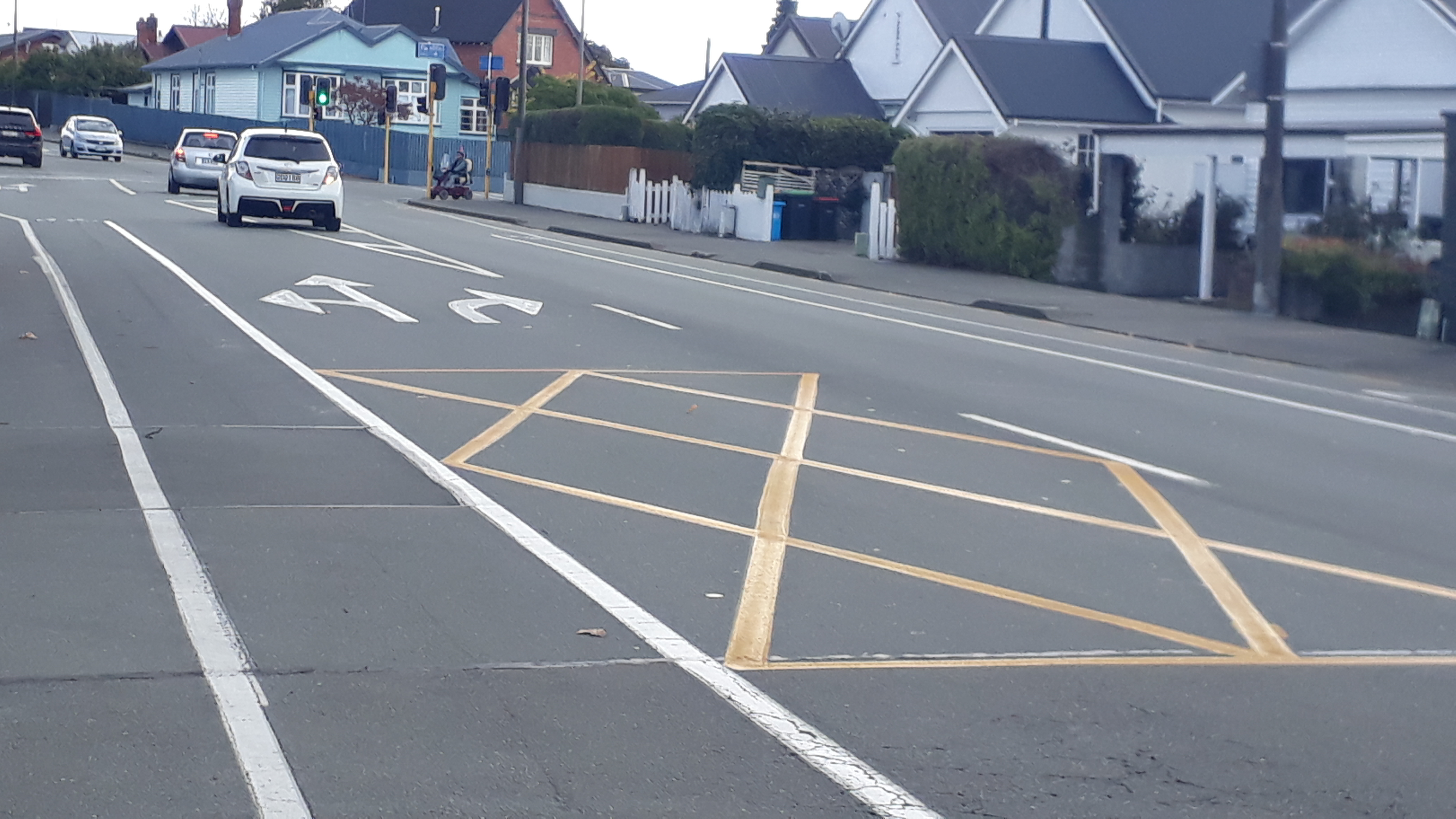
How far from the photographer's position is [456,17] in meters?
89.2

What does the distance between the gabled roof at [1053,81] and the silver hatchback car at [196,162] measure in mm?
17374

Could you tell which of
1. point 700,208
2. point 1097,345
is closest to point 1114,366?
point 1097,345

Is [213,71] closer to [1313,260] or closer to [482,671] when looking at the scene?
[1313,260]

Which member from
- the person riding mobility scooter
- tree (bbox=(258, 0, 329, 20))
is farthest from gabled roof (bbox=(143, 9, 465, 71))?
tree (bbox=(258, 0, 329, 20))

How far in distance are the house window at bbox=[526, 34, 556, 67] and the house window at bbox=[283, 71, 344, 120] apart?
15.6 meters

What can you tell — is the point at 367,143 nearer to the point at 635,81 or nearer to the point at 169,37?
the point at 635,81

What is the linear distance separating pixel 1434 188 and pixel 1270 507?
1712 centimetres

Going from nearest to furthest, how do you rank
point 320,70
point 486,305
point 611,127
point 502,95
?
point 486,305 < point 611,127 < point 502,95 < point 320,70

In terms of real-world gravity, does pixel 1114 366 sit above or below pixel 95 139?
below

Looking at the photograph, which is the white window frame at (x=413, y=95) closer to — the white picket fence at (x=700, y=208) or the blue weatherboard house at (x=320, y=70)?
the blue weatherboard house at (x=320, y=70)

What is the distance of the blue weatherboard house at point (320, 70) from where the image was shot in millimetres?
72688

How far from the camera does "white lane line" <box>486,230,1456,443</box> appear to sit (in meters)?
12.8

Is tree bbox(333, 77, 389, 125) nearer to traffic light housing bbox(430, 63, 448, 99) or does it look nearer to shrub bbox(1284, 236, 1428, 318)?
traffic light housing bbox(430, 63, 448, 99)

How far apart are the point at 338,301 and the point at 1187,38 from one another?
29.0m
